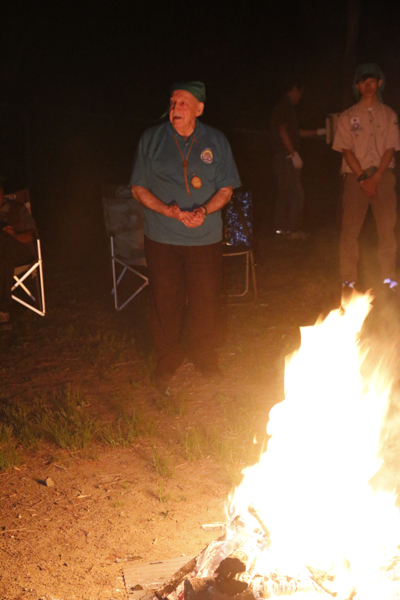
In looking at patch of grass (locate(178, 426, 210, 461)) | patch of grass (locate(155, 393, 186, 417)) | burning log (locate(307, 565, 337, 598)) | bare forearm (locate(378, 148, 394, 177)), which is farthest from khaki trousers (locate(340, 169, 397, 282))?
burning log (locate(307, 565, 337, 598))

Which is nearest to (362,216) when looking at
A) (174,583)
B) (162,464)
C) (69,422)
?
(69,422)

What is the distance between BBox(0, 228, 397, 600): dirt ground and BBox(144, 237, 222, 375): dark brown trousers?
0.25 metres

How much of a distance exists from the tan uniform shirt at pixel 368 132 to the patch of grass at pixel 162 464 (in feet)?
12.3

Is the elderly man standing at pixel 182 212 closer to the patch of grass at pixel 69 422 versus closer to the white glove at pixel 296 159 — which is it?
the patch of grass at pixel 69 422

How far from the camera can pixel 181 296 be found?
5164mm

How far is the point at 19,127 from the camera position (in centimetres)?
1563

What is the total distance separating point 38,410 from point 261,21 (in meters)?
17.1

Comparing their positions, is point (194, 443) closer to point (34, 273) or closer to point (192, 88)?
point (192, 88)

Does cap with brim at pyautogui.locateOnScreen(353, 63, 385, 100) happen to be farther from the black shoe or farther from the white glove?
the black shoe

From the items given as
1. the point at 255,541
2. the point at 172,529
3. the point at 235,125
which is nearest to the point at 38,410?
the point at 172,529

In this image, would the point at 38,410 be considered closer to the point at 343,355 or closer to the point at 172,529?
the point at 172,529

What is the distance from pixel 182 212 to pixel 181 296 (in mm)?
668

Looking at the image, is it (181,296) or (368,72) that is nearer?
(181,296)

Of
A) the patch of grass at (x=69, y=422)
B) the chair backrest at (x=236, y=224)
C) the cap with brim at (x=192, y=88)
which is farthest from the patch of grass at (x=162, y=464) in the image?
the chair backrest at (x=236, y=224)
